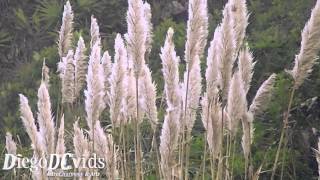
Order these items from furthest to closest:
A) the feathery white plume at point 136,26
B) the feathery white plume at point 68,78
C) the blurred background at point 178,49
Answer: the blurred background at point 178,49, the feathery white plume at point 68,78, the feathery white plume at point 136,26

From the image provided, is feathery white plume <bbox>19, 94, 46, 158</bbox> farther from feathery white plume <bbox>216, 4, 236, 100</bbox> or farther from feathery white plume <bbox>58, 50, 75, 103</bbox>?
feathery white plume <bbox>216, 4, 236, 100</bbox>

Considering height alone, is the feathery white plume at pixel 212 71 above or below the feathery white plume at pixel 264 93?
above

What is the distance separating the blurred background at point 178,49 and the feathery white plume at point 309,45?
1232mm

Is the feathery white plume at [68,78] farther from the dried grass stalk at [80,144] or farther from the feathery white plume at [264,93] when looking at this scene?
the feathery white plume at [264,93]

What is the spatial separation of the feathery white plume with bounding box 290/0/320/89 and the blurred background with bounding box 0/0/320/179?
4.04 feet

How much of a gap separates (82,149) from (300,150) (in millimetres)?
1831

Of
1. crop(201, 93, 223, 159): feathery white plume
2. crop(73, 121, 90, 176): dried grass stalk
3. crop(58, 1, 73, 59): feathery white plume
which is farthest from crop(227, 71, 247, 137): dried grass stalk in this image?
crop(58, 1, 73, 59): feathery white plume

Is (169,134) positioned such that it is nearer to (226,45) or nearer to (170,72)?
(170,72)

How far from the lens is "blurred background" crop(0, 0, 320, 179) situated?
12.6 feet

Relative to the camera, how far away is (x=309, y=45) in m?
2.19

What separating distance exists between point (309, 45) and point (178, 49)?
3091mm

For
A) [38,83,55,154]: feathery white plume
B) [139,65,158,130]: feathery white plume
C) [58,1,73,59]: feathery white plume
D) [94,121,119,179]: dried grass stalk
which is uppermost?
[58,1,73,59]: feathery white plume

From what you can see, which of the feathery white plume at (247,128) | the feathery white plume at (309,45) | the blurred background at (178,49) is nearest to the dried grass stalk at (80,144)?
the feathery white plume at (247,128)

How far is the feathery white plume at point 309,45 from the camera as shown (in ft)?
7.07
